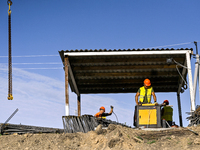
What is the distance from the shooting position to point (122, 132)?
34.4 ft

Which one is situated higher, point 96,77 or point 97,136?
point 96,77

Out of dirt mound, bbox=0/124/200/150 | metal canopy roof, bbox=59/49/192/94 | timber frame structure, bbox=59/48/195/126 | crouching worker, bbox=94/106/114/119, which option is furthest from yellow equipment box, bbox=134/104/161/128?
metal canopy roof, bbox=59/49/192/94

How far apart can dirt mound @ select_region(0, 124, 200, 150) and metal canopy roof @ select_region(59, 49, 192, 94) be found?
212 inches

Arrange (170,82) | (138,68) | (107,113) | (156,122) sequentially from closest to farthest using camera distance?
(156,122) → (107,113) → (138,68) → (170,82)

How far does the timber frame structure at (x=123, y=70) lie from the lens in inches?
611

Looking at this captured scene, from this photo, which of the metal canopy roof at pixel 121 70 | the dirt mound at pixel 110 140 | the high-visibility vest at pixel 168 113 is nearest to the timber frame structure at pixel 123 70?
the metal canopy roof at pixel 121 70

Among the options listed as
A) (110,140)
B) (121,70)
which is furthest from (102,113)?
(110,140)

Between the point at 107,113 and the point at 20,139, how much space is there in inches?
236

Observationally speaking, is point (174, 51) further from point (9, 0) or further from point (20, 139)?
point (9, 0)

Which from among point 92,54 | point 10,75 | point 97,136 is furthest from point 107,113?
point 10,75

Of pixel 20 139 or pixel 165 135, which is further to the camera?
pixel 20 139

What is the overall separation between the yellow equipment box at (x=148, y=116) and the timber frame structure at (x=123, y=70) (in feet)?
7.70

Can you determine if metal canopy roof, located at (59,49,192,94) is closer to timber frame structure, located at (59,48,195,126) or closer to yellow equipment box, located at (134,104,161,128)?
timber frame structure, located at (59,48,195,126)

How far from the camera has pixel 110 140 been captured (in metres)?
9.80
